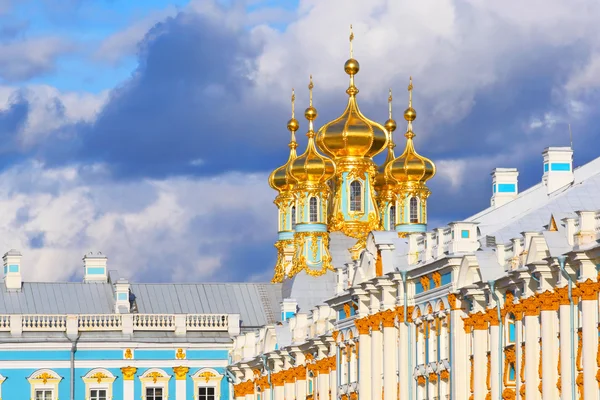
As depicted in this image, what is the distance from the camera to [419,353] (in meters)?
52.8

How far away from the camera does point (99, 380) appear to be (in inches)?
2997

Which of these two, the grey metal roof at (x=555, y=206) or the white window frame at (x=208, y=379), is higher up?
the grey metal roof at (x=555, y=206)

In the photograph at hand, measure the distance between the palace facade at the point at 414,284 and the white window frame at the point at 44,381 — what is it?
6548 mm

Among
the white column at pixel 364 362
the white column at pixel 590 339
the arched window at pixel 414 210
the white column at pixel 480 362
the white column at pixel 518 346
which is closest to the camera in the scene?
the white column at pixel 590 339

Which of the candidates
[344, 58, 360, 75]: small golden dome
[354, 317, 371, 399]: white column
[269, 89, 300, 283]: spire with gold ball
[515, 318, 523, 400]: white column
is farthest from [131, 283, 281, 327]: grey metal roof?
[515, 318, 523, 400]: white column

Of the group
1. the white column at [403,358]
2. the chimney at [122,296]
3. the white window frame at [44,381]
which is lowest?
the white column at [403,358]

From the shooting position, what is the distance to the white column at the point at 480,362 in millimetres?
47750

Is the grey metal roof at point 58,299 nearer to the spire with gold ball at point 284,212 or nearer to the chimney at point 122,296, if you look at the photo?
the chimney at point 122,296

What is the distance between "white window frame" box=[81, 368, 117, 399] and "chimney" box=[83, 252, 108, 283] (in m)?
7.28

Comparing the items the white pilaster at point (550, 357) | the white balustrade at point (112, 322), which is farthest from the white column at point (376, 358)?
the white balustrade at point (112, 322)

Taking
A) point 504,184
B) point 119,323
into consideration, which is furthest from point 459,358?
point 119,323

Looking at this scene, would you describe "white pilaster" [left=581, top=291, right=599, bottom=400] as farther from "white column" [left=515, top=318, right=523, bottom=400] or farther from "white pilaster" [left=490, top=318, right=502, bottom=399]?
"white pilaster" [left=490, top=318, right=502, bottom=399]

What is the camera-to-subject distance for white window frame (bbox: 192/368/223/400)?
3034 inches

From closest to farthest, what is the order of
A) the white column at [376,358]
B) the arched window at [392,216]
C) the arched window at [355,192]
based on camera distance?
the white column at [376,358] → the arched window at [355,192] → the arched window at [392,216]
